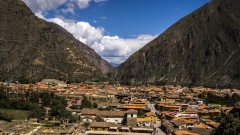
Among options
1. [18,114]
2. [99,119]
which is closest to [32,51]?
[18,114]

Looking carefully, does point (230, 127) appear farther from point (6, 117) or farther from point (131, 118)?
point (6, 117)

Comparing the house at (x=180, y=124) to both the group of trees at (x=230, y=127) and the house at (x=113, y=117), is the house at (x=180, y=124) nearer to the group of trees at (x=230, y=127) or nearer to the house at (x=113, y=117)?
the house at (x=113, y=117)

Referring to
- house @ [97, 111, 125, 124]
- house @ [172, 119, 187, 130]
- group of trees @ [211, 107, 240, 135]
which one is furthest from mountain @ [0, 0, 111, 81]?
group of trees @ [211, 107, 240, 135]

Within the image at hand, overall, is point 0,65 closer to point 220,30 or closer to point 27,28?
point 27,28

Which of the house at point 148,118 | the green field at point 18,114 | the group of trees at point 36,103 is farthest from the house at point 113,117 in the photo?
the green field at point 18,114

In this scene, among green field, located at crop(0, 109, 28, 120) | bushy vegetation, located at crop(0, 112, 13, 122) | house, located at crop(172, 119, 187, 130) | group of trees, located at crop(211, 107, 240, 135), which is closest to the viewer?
group of trees, located at crop(211, 107, 240, 135)

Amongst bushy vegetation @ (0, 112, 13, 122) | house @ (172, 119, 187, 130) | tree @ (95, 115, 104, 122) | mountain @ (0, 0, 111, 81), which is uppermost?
mountain @ (0, 0, 111, 81)

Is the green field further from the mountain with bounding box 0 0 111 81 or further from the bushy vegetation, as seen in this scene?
the mountain with bounding box 0 0 111 81

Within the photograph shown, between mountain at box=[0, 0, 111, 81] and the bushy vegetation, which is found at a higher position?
mountain at box=[0, 0, 111, 81]
